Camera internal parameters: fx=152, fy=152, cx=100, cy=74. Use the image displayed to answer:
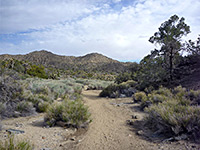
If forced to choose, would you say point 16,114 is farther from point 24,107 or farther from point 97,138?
point 97,138

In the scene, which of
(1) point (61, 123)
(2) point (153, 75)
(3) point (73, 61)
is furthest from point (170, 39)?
(3) point (73, 61)

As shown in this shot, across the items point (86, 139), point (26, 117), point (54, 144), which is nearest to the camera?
point (54, 144)

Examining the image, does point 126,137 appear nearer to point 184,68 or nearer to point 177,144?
point 177,144

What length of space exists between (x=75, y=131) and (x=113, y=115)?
9.03 ft

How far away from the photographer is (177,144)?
398 centimetres

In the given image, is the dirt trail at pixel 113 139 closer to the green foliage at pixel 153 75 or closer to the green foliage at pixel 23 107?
the green foliage at pixel 23 107

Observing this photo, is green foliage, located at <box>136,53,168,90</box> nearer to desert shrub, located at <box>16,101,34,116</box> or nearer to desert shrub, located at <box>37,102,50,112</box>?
desert shrub, located at <box>37,102,50,112</box>

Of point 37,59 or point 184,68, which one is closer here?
point 184,68

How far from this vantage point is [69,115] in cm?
582

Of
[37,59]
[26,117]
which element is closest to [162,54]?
[26,117]

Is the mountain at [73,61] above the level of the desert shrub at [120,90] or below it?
above

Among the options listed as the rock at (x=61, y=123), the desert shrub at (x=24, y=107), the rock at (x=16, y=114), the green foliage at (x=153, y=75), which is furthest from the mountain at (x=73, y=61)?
the rock at (x=61, y=123)

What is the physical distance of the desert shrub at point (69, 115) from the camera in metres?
5.80

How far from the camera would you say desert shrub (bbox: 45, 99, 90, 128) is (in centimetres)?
580
